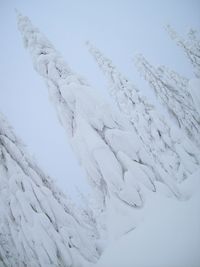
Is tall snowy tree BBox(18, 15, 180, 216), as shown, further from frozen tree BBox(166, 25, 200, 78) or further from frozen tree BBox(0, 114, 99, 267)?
frozen tree BBox(166, 25, 200, 78)

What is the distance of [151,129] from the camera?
66.0 ft

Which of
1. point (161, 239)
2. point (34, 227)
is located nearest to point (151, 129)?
point (34, 227)

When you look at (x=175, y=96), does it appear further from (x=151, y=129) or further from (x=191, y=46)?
(x=191, y=46)

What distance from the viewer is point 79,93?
10.3m

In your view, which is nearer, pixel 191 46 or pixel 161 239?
pixel 161 239

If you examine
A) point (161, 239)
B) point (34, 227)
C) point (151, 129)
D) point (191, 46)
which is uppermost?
point (191, 46)

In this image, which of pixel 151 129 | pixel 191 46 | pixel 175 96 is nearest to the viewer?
pixel 151 129

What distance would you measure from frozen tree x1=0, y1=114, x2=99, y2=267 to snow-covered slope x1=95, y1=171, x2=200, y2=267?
1752 mm

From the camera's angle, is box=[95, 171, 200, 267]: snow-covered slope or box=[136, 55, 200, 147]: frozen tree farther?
box=[136, 55, 200, 147]: frozen tree

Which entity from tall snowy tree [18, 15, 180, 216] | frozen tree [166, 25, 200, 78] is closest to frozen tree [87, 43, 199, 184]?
tall snowy tree [18, 15, 180, 216]

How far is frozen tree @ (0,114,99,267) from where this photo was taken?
9609 millimetres

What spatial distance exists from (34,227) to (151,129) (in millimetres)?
13544

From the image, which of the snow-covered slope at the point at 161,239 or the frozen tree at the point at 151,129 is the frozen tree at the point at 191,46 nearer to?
the frozen tree at the point at 151,129

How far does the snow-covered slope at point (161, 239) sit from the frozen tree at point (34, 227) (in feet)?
5.75
